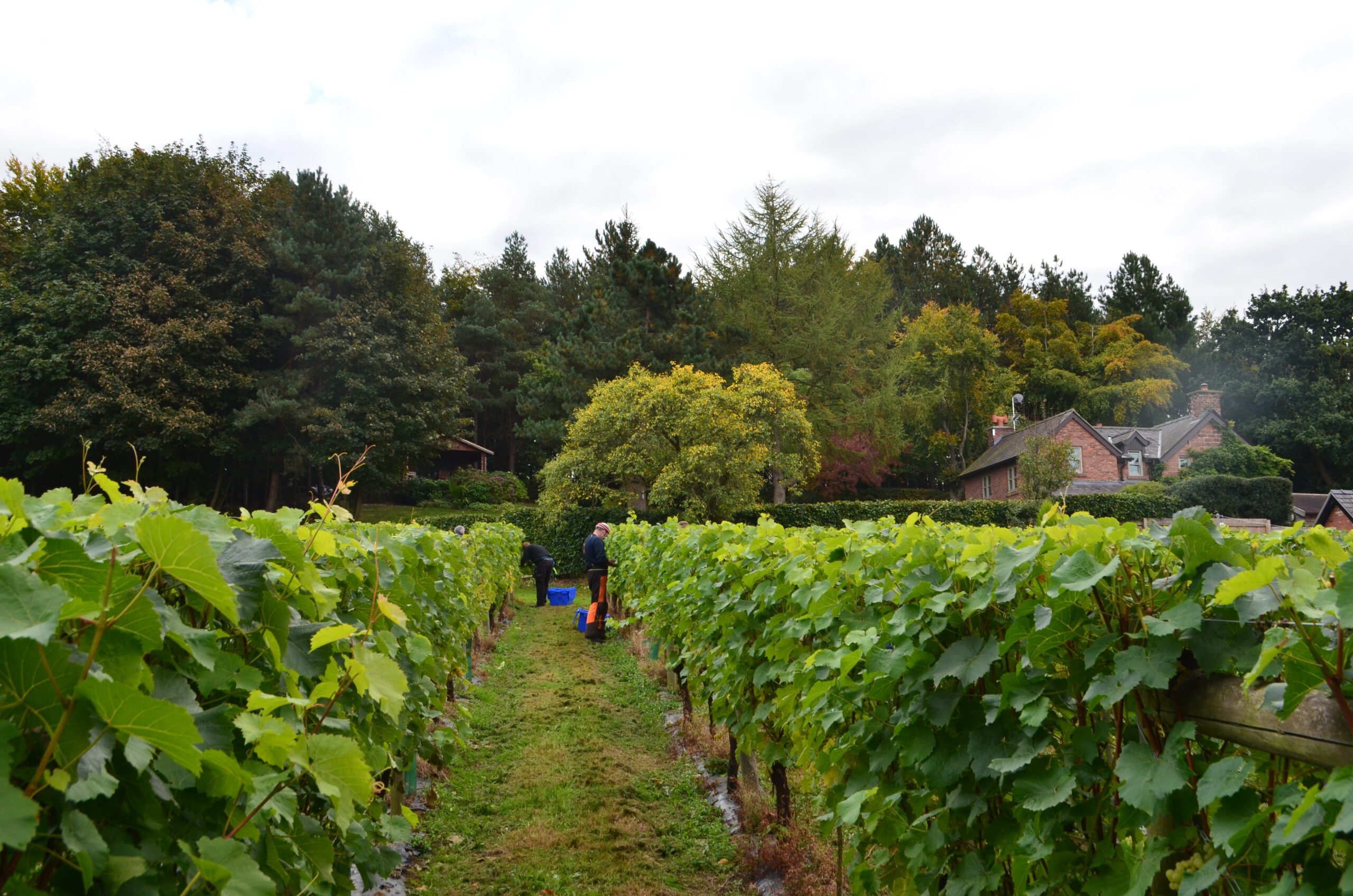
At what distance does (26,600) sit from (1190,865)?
7.44 ft

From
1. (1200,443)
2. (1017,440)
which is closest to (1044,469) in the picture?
(1017,440)

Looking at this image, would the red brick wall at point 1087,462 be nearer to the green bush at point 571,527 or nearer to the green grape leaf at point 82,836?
the green bush at point 571,527

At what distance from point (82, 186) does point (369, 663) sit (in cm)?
3960

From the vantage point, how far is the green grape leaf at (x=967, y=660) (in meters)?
2.49

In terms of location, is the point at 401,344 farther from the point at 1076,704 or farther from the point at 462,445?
the point at 1076,704

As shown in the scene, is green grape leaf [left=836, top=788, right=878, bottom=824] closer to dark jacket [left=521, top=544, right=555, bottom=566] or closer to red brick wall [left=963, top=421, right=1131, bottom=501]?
dark jacket [left=521, top=544, right=555, bottom=566]

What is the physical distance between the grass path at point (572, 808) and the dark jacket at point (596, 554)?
479 cm

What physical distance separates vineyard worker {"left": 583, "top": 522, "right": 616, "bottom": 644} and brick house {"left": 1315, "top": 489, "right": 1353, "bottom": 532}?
2630cm

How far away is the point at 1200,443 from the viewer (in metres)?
46.1

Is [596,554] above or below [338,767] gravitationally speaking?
below

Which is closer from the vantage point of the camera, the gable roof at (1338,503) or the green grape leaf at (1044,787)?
the green grape leaf at (1044,787)

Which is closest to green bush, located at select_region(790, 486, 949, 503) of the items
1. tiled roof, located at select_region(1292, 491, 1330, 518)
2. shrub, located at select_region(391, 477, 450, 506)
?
tiled roof, located at select_region(1292, 491, 1330, 518)

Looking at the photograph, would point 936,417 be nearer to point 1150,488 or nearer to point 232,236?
point 1150,488

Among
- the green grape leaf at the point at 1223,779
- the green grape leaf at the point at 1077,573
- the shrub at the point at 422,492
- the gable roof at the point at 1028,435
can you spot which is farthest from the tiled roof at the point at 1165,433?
the green grape leaf at the point at 1223,779
